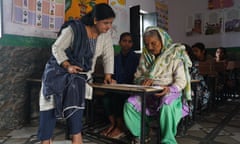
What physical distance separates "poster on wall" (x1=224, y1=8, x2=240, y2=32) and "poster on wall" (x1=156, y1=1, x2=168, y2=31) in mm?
1365

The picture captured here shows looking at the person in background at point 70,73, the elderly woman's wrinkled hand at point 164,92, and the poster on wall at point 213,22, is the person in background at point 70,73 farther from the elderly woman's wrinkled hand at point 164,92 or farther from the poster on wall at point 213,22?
the poster on wall at point 213,22

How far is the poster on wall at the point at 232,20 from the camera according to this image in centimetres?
505

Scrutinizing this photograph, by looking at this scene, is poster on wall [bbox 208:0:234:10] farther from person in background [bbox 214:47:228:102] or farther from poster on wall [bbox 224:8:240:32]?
person in background [bbox 214:47:228:102]

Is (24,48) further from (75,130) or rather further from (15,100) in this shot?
(75,130)

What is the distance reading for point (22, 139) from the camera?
209cm

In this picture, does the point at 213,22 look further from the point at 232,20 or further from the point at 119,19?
the point at 119,19

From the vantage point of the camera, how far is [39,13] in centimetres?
254

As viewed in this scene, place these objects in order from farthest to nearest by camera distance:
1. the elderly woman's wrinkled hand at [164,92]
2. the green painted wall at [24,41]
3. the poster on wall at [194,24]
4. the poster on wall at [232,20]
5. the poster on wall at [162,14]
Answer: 1. the poster on wall at [194,24]
2. the poster on wall at [162,14]
3. the poster on wall at [232,20]
4. the green painted wall at [24,41]
5. the elderly woman's wrinkled hand at [164,92]

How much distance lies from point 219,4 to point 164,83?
4279 millimetres

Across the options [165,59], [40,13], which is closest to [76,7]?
[40,13]

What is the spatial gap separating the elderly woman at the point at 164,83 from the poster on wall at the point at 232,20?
3.79 metres

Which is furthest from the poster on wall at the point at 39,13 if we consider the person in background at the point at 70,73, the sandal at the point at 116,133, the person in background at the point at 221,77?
the person in background at the point at 221,77

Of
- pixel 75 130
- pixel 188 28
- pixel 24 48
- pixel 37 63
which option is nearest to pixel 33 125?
pixel 37 63

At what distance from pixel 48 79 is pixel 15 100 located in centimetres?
118
